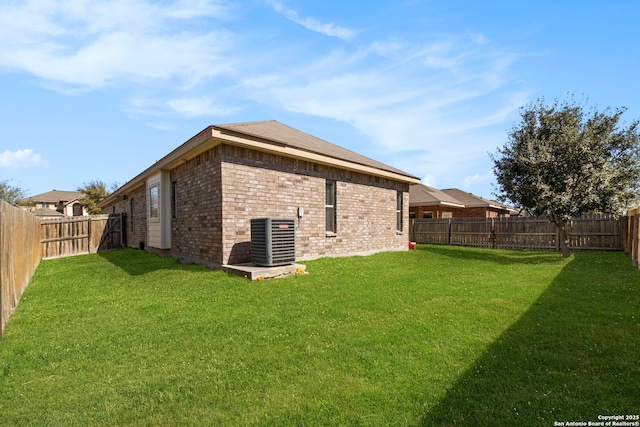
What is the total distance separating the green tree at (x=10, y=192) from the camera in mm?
32697

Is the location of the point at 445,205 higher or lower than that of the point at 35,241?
higher

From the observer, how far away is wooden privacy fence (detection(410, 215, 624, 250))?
14953 mm

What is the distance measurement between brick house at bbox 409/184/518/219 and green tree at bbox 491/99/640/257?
1092cm

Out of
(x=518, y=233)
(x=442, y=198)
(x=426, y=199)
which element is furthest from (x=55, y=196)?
(x=518, y=233)

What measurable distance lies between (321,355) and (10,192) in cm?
4320

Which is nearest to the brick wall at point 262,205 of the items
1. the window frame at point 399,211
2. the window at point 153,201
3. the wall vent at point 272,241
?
the wall vent at point 272,241

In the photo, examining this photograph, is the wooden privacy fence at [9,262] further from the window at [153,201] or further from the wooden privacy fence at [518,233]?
the wooden privacy fence at [518,233]

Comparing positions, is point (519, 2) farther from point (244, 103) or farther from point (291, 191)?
point (244, 103)

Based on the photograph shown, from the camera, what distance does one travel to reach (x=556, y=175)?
12.7 m

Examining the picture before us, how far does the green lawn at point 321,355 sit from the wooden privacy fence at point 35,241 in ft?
1.90

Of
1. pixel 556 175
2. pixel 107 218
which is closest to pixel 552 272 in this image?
pixel 556 175

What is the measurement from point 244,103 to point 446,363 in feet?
34.4

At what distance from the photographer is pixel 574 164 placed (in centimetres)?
1259

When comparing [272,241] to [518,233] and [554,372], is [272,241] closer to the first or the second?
[554,372]
